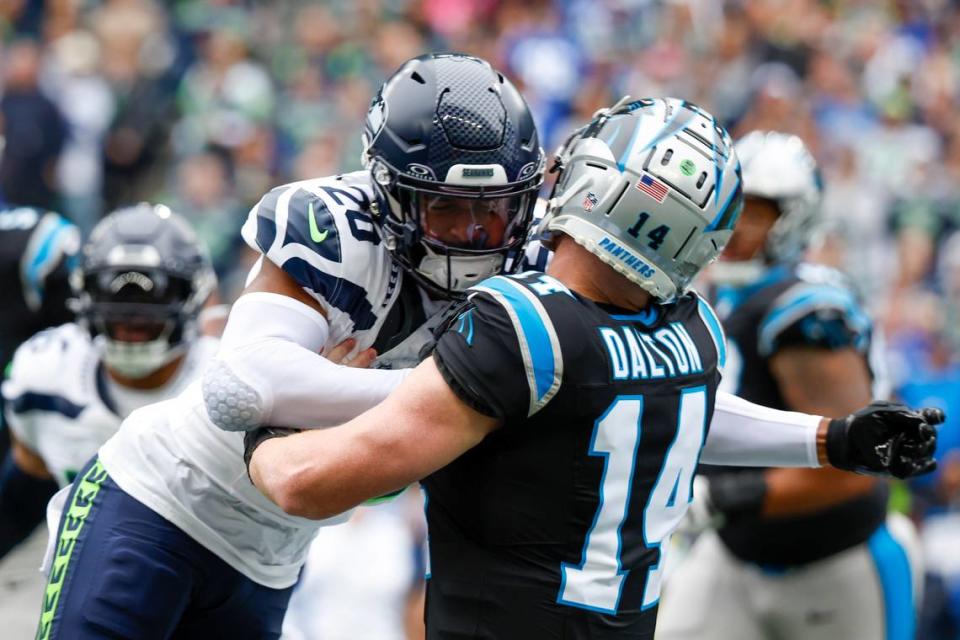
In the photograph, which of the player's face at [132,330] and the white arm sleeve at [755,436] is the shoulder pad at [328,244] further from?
the player's face at [132,330]

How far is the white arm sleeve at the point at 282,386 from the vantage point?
2.86m

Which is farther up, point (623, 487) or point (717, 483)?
point (623, 487)

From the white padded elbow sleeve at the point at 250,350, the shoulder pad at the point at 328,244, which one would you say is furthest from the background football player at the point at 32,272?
the white padded elbow sleeve at the point at 250,350

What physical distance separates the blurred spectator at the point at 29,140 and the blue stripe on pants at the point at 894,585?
7.21 m

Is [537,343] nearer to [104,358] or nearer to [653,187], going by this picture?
[653,187]

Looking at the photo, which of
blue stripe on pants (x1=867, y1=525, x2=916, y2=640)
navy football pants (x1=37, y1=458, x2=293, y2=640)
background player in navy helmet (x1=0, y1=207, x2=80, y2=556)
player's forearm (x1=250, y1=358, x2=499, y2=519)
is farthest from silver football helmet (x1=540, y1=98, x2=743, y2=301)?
background player in navy helmet (x1=0, y1=207, x2=80, y2=556)

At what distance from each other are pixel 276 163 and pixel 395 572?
192 inches

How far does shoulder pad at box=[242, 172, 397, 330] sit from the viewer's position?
10.1ft

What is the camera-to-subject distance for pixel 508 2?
12172 millimetres

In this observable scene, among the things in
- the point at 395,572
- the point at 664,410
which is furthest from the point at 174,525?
the point at 395,572

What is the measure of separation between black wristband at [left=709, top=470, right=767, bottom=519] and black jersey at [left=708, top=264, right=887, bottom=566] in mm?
79

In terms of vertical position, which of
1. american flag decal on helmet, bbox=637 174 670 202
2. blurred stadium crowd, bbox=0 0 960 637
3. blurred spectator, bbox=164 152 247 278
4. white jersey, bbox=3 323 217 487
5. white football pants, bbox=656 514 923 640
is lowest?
blurred spectator, bbox=164 152 247 278

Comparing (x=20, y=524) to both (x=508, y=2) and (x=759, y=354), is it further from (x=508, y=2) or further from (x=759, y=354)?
(x=508, y=2)

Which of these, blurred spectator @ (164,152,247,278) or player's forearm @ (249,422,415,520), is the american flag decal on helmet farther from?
blurred spectator @ (164,152,247,278)
